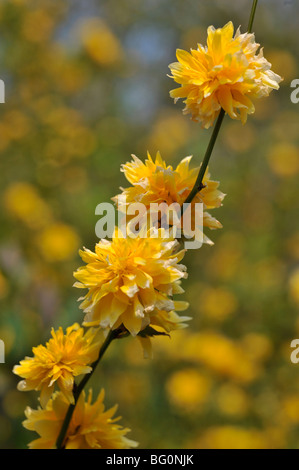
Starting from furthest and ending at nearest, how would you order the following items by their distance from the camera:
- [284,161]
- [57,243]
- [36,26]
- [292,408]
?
1. [284,161]
2. [36,26]
3. [57,243]
4. [292,408]

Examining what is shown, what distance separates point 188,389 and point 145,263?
3.57 feet

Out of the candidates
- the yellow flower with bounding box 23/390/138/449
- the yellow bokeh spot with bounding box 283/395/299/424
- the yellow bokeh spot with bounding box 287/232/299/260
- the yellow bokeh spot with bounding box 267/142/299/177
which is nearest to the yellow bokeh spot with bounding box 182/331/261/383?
the yellow bokeh spot with bounding box 283/395/299/424

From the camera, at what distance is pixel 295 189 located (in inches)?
78.5

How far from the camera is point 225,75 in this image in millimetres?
479

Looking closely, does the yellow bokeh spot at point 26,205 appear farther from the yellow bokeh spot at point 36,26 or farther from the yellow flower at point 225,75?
the yellow flower at point 225,75

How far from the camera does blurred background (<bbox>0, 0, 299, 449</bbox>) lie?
1401 millimetres

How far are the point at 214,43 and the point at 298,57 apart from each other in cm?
217

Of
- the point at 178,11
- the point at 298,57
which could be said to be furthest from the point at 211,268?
the point at 178,11

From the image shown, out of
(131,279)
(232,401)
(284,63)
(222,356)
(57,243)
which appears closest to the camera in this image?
(131,279)

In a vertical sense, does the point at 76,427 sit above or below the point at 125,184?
below

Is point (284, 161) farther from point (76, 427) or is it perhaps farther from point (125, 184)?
point (76, 427)

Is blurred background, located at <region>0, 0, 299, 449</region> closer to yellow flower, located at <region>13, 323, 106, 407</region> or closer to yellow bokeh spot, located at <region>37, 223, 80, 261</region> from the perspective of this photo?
Answer: yellow bokeh spot, located at <region>37, 223, 80, 261</region>

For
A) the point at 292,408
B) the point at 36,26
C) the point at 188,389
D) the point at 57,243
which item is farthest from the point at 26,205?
the point at 292,408

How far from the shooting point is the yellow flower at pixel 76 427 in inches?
20.8
